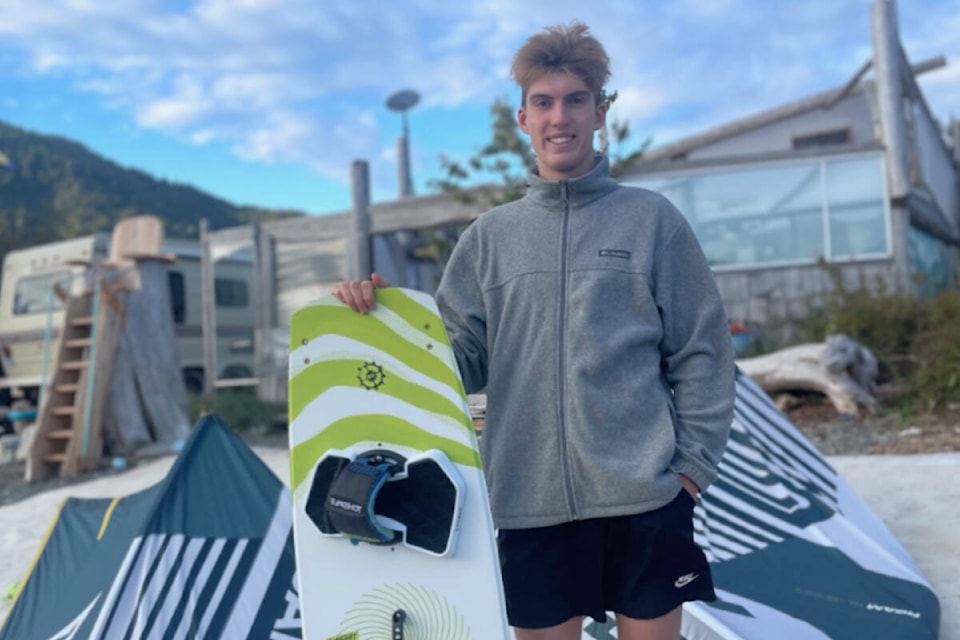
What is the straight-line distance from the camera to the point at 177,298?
12.0 metres

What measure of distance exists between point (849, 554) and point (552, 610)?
1989 mm

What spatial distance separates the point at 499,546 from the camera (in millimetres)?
1800

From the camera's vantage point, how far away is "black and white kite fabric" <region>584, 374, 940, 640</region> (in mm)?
2709

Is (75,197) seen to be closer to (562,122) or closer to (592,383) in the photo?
(562,122)

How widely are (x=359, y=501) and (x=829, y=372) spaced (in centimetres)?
629

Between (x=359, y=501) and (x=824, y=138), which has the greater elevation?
(x=824, y=138)

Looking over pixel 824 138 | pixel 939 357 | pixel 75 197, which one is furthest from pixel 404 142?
pixel 75 197

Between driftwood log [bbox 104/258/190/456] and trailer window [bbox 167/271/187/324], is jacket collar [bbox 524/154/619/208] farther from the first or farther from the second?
trailer window [bbox 167/271/187/324]

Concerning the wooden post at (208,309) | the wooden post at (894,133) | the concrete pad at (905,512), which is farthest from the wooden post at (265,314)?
the wooden post at (894,133)

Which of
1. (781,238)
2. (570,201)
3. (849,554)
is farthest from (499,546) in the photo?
(781,238)

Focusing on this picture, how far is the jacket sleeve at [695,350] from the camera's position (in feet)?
5.49

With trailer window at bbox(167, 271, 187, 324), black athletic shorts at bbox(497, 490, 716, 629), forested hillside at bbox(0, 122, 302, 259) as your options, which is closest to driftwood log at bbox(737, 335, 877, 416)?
black athletic shorts at bbox(497, 490, 716, 629)

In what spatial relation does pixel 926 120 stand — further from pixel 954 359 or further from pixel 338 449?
pixel 338 449

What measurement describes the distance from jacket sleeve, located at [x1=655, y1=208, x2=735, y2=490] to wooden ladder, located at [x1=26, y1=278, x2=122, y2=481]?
7.06 meters
